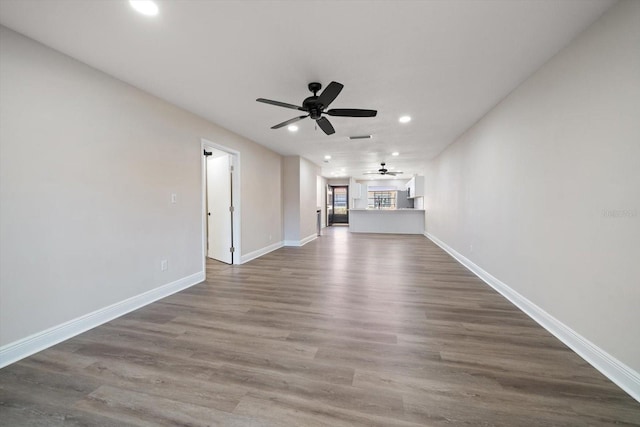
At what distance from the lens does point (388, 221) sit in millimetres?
9516

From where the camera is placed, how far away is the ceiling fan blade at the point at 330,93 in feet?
7.35

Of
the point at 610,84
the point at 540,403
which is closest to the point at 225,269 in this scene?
the point at 540,403

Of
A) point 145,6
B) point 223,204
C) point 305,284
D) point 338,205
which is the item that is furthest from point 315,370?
point 338,205

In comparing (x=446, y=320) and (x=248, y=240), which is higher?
(x=248, y=240)

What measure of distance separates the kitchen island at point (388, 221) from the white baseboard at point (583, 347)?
6128 millimetres

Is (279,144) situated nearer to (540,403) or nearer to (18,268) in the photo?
(18,268)

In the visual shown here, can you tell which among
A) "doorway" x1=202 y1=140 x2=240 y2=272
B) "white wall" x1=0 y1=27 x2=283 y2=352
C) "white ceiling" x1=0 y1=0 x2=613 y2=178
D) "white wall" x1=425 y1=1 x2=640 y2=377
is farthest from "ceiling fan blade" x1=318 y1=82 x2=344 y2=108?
"doorway" x1=202 y1=140 x2=240 y2=272

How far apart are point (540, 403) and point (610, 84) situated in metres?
2.17

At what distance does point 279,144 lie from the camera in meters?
5.55

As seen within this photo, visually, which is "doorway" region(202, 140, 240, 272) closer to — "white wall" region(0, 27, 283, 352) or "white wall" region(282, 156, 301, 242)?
"white wall" region(0, 27, 283, 352)

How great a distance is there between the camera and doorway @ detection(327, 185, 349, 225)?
1344cm

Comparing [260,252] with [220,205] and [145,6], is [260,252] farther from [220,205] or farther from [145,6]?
[145,6]

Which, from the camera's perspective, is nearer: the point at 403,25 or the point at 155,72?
the point at 403,25

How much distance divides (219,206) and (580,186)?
5.20 metres
